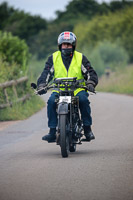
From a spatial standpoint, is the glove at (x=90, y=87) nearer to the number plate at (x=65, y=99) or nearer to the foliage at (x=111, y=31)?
the number plate at (x=65, y=99)

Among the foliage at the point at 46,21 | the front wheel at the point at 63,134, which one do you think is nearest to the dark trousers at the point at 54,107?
the front wheel at the point at 63,134

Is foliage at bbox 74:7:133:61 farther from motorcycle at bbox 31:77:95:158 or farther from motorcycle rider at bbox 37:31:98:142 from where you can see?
motorcycle at bbox 31:77:95:158

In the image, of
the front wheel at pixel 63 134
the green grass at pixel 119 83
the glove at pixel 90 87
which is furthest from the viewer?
the green grass at pixel 119 83

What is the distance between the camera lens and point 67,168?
734cm

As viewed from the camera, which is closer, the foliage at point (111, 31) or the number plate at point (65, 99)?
the number plate at point (65, 99)

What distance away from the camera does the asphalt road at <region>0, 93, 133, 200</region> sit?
582 cm

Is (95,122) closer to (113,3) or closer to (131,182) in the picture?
(131,182)

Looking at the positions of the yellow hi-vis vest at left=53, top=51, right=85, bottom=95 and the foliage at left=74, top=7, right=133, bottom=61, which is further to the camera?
the foliage at left=74, top=7, right=133, bottom=61

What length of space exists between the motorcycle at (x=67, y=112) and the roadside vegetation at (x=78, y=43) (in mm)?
7323

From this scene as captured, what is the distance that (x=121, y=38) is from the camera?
6775 cm

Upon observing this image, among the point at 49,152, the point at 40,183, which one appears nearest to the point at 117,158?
the point at 49,152

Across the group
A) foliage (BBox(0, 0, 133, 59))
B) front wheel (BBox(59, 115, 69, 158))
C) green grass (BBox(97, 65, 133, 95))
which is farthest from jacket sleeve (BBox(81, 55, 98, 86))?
foliage (BBox(0, 0, 133, 59))

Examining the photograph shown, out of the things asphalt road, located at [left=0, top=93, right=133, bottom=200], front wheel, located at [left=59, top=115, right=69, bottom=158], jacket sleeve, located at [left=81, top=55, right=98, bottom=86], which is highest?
jacket sleeve, located at [left=81, top=55, right=98, bottom=86]

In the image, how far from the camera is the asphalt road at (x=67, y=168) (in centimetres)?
582
